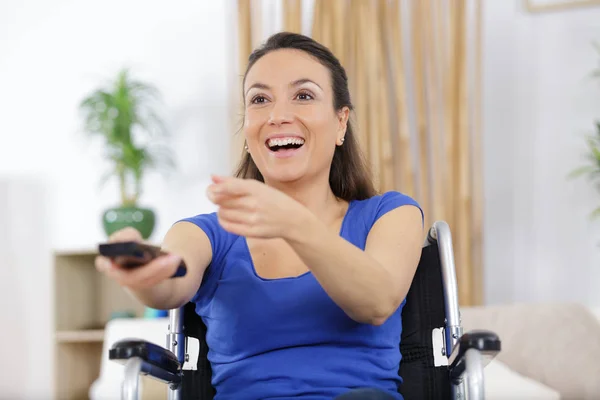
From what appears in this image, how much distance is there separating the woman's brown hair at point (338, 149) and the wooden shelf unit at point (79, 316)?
2.05 m

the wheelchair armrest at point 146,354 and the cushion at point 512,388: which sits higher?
the wheelchair armrest at point 146,354

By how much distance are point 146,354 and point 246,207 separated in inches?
14.0

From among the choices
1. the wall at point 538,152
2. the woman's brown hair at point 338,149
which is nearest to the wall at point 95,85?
the wall at point 538,152

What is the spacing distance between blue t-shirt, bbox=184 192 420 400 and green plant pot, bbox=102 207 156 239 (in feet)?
6.49

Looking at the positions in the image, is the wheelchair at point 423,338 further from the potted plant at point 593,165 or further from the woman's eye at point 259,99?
the potted plant at point 593,165

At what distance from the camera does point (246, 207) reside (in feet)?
3.39

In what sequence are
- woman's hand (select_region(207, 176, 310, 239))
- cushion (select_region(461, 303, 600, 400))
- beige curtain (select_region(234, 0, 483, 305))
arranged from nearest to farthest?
woman's hand (select_region(207, 176, 310, 239))
cushion (select_region(461, 303, 600, 400))
beige curtain (select_region(234, 0, 483, 305))

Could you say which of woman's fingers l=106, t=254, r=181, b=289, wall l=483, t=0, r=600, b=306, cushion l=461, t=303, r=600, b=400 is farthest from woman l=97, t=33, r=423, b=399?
wall l=483, t=0, r=600, b=306

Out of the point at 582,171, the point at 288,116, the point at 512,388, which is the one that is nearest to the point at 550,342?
the point at 512,388

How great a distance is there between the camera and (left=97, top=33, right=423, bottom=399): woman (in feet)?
3.78

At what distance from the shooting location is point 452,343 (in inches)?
57.7

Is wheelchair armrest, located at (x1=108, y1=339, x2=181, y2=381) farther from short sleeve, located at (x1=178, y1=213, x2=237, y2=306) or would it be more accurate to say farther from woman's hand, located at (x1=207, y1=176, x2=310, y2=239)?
woman's hand, located at (x1=207, y1=176, x2=310, y2=239)

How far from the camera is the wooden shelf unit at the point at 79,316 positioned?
345 cm

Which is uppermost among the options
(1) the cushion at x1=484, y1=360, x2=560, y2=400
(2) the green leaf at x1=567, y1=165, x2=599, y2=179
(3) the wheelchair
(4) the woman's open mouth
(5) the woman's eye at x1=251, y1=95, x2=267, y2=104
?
(5) the woman's eye at x1=251, y1=95, x2=267, y2=104
